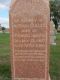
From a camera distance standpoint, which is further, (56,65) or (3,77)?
(56,65)

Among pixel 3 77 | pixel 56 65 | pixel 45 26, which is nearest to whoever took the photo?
pixel 45 26

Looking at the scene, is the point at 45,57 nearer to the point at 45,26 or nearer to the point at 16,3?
the point at 45,26

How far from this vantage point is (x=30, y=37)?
378 inches

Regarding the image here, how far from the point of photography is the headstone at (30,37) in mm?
9539

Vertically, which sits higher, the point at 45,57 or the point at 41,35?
the point at 41,35

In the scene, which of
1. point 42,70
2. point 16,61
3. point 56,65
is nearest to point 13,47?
point 16,61

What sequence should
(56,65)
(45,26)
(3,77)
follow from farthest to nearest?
(56,65)
(3,77)
(45,26)

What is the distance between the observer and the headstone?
9.54 metres

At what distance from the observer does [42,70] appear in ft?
32.2

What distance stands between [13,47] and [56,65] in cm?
313

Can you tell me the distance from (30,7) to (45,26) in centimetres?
64

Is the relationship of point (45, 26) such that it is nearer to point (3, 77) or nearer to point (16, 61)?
point (16, 61)

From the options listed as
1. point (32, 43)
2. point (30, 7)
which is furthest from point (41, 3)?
point (32, 43)

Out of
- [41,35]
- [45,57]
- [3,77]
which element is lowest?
[3,77]
